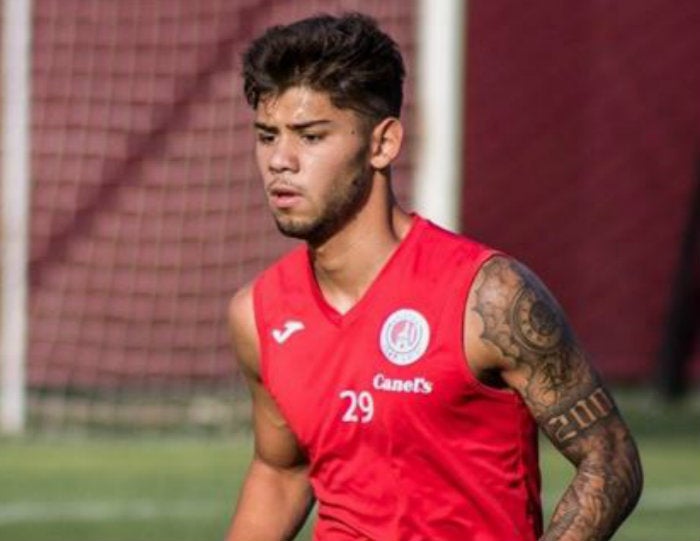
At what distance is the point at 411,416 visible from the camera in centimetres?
586

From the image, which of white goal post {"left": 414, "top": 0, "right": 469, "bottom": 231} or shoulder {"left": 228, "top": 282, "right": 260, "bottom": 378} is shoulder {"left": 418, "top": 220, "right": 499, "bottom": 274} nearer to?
shoulder {"left": 228, "top": 282, "right": 260, "bottom": 378}

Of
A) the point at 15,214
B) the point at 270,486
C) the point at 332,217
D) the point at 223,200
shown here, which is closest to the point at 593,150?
the point at 223,200

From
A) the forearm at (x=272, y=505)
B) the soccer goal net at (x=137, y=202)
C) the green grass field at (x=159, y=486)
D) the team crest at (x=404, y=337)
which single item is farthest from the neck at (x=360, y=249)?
the soccer goal net at (x=137, y=202)

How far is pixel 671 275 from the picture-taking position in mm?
15727

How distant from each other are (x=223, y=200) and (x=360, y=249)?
8.15 m

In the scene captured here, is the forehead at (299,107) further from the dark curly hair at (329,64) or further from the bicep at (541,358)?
the bicep at (541,358)

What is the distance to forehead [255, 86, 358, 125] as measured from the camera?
A: 5.88 m

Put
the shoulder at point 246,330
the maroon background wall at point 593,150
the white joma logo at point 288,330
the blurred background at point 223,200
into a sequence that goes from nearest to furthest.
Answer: the white joma logo at point 288,330 < the shoulder at point 246,330 < the blurred background at point 223,200 < the maroon background wall at point 593,150

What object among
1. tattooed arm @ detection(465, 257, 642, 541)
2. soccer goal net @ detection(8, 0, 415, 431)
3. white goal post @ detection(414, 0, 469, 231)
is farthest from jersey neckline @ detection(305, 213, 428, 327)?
soccer goal net @ detection(8, 0, 415, 431)

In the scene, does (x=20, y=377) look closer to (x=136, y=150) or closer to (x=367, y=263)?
(x=136, y=150)

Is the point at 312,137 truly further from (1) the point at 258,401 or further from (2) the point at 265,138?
(1) the point at 258,401

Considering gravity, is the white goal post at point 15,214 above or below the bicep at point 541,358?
Result: below

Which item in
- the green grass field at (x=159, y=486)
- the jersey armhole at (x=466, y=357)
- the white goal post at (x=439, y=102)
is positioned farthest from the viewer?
the white goal post at (x=439, y=102)

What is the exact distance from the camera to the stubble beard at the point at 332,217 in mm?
5871
